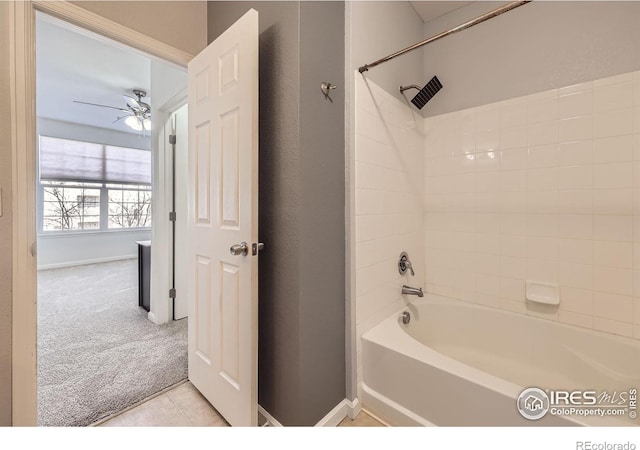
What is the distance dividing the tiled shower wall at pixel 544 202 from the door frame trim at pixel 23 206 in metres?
2.28

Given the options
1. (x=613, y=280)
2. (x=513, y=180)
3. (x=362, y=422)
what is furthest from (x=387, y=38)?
(x=362, y=422)

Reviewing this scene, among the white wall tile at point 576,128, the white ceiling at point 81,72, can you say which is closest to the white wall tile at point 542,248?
the white wall tile at point 576,128

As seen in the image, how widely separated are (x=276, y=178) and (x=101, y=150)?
18.7ft

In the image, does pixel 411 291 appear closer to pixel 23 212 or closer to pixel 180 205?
pixel 23 212

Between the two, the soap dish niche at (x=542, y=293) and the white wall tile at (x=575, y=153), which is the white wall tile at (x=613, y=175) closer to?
the white wall tile at (x=575, y=153)

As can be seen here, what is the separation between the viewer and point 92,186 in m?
5.13

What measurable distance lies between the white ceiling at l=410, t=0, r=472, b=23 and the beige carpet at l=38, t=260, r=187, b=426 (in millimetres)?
3079

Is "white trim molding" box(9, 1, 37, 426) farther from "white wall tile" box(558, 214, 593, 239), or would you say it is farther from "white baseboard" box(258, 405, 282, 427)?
"white wall tile" box(558, 214, 593, 239)

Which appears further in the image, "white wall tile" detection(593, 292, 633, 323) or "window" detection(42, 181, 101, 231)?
"window" detection(42, 181, 101, 231)

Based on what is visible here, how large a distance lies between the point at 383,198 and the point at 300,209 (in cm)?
68

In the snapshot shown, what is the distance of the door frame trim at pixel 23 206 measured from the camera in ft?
3.40

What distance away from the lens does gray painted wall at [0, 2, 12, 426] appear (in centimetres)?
101

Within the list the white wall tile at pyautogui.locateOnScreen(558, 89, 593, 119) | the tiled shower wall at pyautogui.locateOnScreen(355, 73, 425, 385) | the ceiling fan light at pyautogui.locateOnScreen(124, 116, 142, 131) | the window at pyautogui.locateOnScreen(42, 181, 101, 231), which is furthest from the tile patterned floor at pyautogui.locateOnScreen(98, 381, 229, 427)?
the window at pyautogui.locateOnScreen(42, 181, 101, 231)
